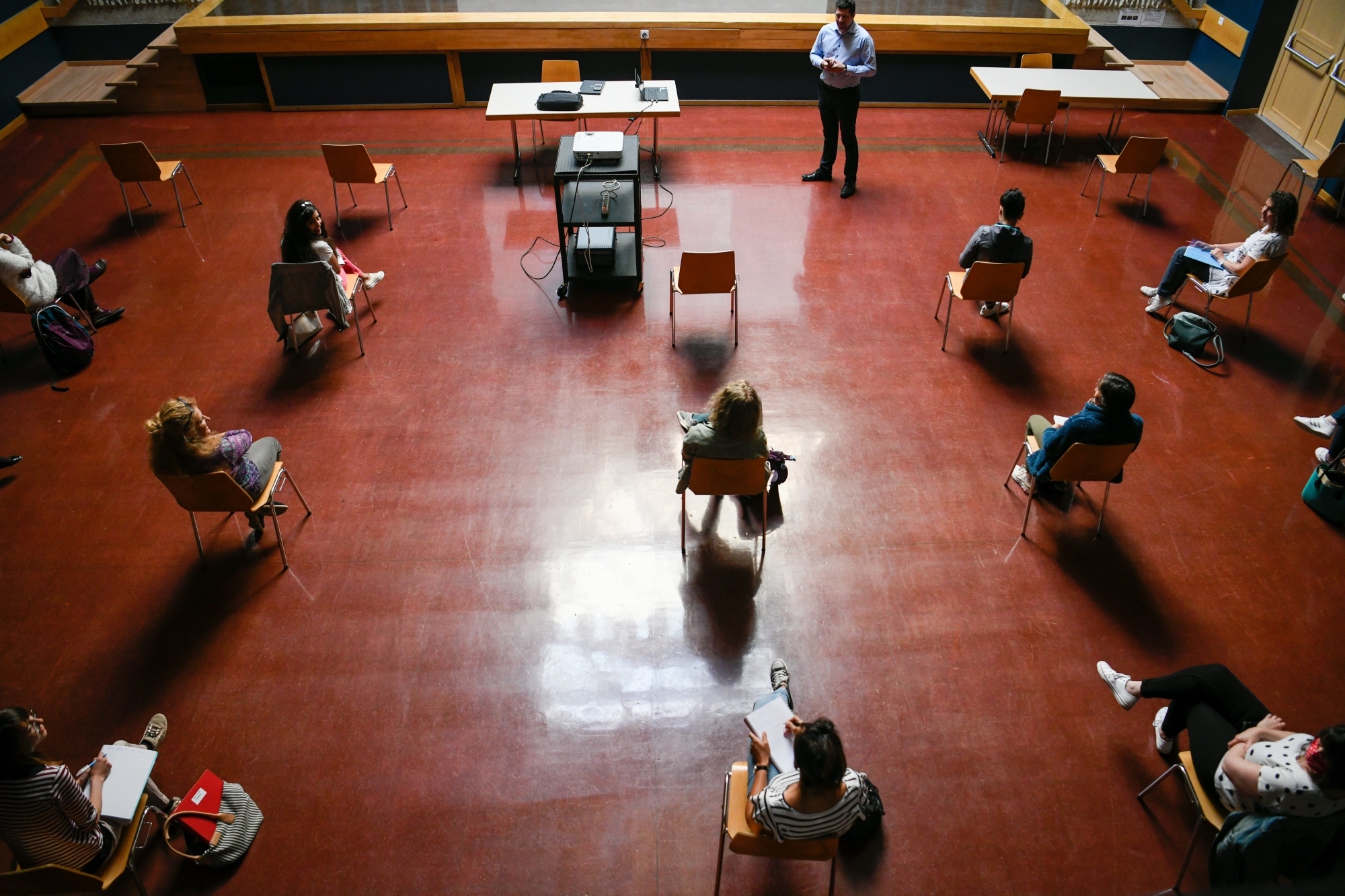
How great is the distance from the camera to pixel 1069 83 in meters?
8.02

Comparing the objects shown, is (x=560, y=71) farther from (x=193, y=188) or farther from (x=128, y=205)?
(x=128, y=205)

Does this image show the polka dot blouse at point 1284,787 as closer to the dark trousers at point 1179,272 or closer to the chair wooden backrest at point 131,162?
the dark trousers at point 1179,272

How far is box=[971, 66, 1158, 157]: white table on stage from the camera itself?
7.82 metres

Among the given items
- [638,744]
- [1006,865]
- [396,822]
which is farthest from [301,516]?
[1006,865]

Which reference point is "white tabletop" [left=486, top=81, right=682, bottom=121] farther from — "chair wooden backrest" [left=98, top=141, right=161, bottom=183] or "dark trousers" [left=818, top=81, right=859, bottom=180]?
"chair wooden backrest" [left=98, top=141, right=161, bottom=183]

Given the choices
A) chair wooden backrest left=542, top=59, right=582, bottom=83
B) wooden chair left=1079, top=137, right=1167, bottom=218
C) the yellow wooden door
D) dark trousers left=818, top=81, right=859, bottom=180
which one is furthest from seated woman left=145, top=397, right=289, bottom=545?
the yellow wooden door

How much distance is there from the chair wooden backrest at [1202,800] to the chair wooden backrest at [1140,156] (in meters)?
5.35

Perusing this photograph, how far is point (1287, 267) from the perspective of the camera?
6691mm

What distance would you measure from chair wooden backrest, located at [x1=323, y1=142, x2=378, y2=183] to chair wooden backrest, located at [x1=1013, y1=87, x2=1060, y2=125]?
5582mm

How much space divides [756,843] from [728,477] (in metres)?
1.69

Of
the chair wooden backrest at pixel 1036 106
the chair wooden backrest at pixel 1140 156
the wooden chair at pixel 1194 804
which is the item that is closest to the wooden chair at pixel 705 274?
the wooden chair at pixel 1194 804

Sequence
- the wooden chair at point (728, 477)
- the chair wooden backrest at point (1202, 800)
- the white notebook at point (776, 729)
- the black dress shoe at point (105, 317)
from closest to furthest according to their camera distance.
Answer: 1. the chair wooden backrest at point (1202, 800)
2. the white notebook at point (776, 729)
3. the wooden chair at point (728, 477)
4. the black dress shoe at point (105, 317)

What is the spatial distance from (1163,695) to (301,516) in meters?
4.15

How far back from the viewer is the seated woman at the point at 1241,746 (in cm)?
269
